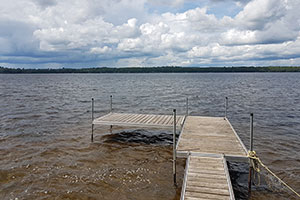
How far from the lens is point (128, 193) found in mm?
7938

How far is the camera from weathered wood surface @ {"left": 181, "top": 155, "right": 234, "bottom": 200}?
19.4 feet

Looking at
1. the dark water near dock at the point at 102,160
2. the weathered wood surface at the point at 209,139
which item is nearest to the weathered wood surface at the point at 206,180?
the weathered wood surface at the point at 209,139

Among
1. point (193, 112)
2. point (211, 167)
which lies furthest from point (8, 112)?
point (211, 167)

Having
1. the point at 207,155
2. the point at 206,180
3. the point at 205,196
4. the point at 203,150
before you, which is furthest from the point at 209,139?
the point at 205,196

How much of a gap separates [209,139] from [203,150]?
4.92ft

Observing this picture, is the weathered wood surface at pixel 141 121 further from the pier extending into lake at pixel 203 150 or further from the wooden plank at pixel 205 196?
the wooden plank at pixel 205 196

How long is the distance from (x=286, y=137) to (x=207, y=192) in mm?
11077

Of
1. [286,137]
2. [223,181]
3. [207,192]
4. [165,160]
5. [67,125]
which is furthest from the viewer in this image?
[67,125]

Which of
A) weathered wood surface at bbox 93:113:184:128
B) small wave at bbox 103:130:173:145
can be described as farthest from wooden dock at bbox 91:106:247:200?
small wave at bbox 103:130:173:145

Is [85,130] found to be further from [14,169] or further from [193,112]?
[193,112]

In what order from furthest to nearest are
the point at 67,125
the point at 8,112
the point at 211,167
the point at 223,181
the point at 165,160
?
the point at 8,112 → the point at 67,125 → the point at 165,160 → the point at 211,167 → the point at 223,181

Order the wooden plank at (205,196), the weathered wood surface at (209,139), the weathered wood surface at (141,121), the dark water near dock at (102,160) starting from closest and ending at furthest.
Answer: the wooden plank at (205,196)
the dark water near dock at (102,160)
the weathered wood surface at (209,139)
the weathered wood surface at (141,121)

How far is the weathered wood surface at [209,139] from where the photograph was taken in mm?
8500

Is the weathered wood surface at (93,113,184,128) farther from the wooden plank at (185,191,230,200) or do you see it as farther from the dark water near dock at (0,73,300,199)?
the wooden plank at (185,191,230,200)
